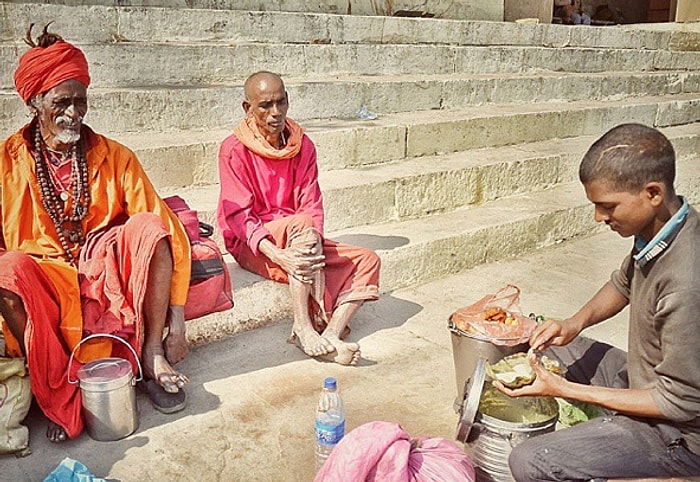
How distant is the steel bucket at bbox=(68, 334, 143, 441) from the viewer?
2982 millimetres

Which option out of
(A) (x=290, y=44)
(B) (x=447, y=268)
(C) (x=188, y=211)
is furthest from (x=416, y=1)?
(C) (x=188, y=211)

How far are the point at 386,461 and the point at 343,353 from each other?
1.46 metres

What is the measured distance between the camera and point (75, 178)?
3.32m

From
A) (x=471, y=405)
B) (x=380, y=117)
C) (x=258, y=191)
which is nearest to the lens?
(x=471, y=405)

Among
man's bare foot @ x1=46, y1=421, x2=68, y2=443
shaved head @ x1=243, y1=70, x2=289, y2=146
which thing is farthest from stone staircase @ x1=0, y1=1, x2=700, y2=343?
man's bare foot @ x1=46, y1=421, x2=68, y2=443

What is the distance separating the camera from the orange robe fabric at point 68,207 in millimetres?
3072

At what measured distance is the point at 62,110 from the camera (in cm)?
320

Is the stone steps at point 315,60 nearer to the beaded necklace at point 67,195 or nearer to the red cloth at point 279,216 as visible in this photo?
the red cloth at point 279,216

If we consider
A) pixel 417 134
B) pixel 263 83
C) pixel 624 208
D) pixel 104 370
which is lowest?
pixel 104 370

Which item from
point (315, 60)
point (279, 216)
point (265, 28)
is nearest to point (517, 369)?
point (279, 216)

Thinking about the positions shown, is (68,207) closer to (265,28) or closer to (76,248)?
(76,248)

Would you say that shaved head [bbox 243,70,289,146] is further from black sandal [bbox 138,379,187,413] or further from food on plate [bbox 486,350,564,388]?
food on plate [bbox 486,350,564,388]

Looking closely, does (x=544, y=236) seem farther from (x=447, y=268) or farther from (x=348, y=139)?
(x=348, y=139)

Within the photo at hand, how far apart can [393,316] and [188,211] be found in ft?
5.14
